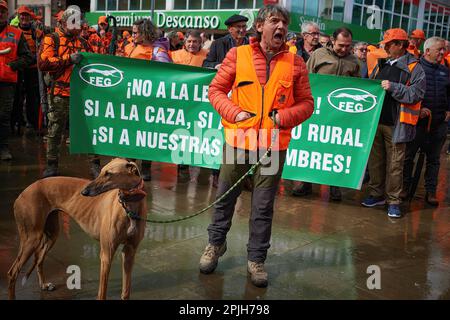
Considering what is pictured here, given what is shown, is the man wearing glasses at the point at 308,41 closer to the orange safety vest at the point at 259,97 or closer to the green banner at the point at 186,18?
the orange safety vest at the point at 259,97

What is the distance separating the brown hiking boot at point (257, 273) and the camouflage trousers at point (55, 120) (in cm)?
355

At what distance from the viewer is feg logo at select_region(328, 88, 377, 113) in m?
5.64

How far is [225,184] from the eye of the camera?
377 centimetres

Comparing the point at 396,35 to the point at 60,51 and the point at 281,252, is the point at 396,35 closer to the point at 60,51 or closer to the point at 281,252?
the point at 281,252

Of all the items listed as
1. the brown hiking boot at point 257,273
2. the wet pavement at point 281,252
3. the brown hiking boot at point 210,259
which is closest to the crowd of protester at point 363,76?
the wet pavement at point 281,252

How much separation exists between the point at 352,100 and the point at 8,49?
15.7ft

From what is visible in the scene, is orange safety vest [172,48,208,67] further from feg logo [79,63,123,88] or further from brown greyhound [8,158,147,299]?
brown greyhound [8,158,147,299]

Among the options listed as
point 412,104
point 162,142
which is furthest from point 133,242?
point 412,104

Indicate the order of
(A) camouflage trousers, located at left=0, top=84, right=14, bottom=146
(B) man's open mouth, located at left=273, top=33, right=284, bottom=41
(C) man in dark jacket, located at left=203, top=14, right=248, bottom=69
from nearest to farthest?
(B) man's open mouth, located at left=273, top=33, right=284, bottom=41 → (C) man in dark jacket, located at left=203, top=14, right=248, bottom=69 → (A) camouflage trousers, located at left=0, top=84, right=14, bottom=146

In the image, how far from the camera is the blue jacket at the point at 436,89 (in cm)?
596

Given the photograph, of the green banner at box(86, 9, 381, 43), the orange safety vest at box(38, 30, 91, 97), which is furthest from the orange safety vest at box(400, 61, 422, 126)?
the green banner at box(86, 9, 381, 43)

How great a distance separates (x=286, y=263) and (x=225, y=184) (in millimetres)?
946

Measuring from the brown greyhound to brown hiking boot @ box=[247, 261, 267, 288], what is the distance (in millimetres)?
987
